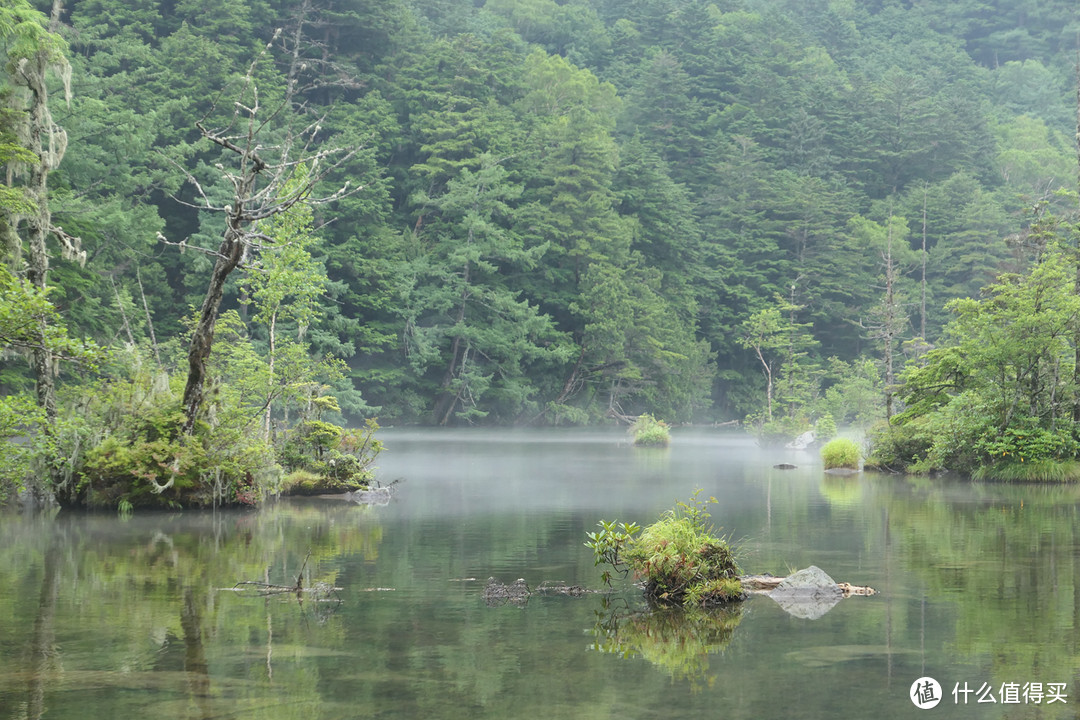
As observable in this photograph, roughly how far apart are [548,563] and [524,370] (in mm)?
54563

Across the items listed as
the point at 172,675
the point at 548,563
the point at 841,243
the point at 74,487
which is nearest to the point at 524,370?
the point at 841,243

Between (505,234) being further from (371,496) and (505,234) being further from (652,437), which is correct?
(371,496)

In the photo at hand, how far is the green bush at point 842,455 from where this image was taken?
117 feet

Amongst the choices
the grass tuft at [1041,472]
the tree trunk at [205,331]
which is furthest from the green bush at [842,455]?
the tree trunk at [205,331]

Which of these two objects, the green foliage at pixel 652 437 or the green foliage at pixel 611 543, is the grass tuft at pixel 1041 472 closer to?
the green foliage at pixel 611 543

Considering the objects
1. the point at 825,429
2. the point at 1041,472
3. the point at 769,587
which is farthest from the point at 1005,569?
the point at 825,429

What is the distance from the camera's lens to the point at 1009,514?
68.8 feet

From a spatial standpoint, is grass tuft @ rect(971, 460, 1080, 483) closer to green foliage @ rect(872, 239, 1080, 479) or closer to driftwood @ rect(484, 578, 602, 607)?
green foliage @ rect(872, 239, 1080, 479)

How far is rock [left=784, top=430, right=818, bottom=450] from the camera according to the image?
54900mm

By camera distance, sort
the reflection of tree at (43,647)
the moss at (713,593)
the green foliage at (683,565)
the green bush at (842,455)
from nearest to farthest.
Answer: the reflection of tree at (43,647)
the moss at (713,593)
the green foliage at (683,565)
the green bush at (842,455)

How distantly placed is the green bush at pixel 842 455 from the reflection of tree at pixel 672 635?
24.6 metres

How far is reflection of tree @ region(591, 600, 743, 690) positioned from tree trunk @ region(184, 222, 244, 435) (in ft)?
41.8

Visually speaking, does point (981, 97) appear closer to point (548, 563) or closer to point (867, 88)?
point (867, 88)

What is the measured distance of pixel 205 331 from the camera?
72.8 feet
